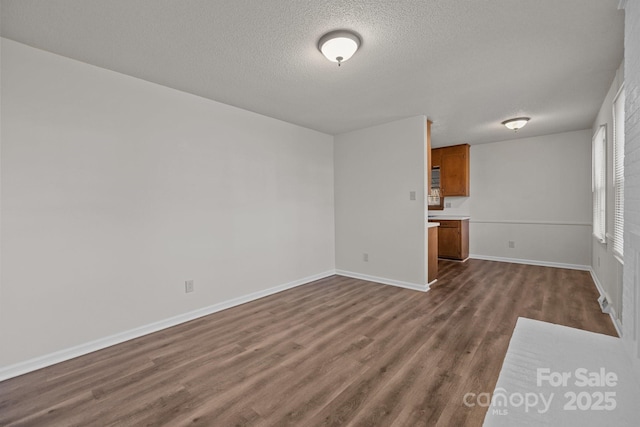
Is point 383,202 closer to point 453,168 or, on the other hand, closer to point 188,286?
point 453,168

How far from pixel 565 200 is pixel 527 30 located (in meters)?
4.41

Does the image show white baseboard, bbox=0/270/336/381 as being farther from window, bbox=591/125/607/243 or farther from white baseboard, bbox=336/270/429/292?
window, bbox=591/125/607/243

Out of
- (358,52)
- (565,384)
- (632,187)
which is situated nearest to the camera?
(565,384)

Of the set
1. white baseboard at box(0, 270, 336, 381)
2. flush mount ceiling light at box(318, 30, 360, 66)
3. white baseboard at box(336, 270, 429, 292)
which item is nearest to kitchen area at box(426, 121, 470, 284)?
white baseboard at box(336, 270, 429, 292)

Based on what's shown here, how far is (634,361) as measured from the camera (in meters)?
1.12

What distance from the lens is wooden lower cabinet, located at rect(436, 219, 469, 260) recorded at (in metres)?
5.68

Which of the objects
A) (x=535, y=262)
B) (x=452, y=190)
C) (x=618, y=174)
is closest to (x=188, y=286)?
(x=618, y=174)

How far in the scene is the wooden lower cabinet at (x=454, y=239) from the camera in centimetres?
568

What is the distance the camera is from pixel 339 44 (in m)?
2.05

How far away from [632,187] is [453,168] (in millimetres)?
4860

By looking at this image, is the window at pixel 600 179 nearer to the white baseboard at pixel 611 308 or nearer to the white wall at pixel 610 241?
the white wall at pixel 610 241

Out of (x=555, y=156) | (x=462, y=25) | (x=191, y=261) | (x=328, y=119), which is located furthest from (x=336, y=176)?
(x=555, y=156)

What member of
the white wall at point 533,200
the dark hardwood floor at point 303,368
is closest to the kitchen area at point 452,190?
the white wall at point 533,200

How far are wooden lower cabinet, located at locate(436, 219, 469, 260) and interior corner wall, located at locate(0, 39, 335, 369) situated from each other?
3.82 meters
